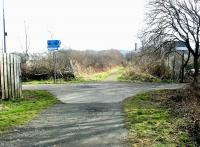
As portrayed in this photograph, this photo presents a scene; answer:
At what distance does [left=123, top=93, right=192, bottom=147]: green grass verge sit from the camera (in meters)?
9.46

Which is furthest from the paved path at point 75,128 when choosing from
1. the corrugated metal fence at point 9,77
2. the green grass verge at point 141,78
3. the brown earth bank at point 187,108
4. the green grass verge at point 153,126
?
the green grass verge at point 141,78

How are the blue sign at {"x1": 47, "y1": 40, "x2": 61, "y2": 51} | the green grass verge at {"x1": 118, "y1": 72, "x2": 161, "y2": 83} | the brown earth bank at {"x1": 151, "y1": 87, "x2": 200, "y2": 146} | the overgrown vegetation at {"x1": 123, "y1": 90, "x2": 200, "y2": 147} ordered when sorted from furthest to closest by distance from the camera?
the green grass verge at {"x1": 118, "y1": 72, "x2": 161, "y2": 83}
the blue sign at {"x1": 47, "y1": 40, "x2": 61, "y2": 51}
the brown earth bank at {"x1": 151, "y1": 87, "x2": 200, "y2": 146}
the overgrown vegetation at {"x1": 123, "y1": 90, "x2": 200, "y2": 147}

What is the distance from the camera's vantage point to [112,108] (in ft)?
49.7

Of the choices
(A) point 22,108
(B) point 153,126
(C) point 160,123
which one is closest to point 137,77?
(A) point 22,108

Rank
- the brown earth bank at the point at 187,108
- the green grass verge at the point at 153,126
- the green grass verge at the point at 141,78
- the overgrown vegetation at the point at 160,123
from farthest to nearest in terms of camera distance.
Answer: the green grass verge at the point at 141,78
the brown earth bank at the point at 187,108
the overgrown vegetation at the point at 160,123
the green grass verge at the point at 153,126

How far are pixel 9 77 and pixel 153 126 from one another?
8.12m

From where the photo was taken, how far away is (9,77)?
17250 mm

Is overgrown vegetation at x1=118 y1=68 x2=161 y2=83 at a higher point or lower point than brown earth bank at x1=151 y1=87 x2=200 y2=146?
higher

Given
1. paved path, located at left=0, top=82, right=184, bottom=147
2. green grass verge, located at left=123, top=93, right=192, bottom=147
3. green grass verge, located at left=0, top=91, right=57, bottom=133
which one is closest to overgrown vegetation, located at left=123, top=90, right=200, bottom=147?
green grass verge, located at left=123, top=93, right=192, bottom=147

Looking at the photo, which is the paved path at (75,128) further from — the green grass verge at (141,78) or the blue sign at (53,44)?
the green grass verge at (141,78)

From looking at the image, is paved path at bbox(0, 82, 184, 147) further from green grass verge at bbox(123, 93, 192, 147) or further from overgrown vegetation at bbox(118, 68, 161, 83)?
overgrown vegetation at bbox(118, 68, 161, 83)

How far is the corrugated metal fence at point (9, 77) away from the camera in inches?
663

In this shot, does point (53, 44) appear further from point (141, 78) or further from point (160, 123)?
point (160, 123)

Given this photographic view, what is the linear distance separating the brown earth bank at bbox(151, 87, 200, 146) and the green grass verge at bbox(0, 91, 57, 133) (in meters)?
4.65
